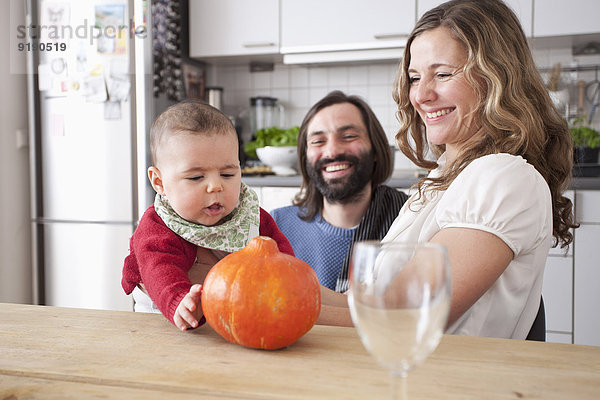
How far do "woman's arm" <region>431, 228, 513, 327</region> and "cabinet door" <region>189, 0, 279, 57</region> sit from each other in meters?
2.55

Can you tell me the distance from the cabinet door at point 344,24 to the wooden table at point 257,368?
2.58 metres

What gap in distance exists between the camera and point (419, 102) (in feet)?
4.00

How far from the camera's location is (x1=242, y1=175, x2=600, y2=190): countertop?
253cm

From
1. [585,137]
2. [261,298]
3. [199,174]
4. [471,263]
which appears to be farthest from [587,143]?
[261,298]

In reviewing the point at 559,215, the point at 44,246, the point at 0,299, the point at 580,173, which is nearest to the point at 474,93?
the point at 559,215

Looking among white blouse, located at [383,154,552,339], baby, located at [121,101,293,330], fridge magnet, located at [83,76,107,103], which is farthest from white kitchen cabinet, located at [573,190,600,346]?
fridge magnet, located at [83,76,107,103]

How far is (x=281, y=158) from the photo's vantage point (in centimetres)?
312

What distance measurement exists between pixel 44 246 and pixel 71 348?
2794 mm

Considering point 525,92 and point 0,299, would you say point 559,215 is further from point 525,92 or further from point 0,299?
point 0,299

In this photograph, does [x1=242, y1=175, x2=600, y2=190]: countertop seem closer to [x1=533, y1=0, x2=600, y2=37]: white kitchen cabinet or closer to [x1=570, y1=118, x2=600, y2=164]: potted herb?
[x1=570, y1=118, x2=600, y2=164]: potted herb

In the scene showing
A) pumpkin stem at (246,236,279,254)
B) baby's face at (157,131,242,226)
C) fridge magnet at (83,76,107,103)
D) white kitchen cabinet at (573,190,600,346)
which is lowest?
white kitchen cabinet at (573,190,600,346)

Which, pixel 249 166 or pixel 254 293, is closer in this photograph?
pixel 254 293

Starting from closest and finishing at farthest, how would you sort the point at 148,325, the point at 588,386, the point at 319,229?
1. the point at 588,386
2. the point at 148,325
3. the point at 319,229

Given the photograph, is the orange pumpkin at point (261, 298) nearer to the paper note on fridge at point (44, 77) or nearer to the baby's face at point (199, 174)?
the baby's face at point (199, 174)
